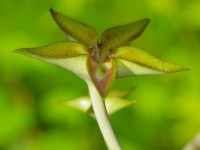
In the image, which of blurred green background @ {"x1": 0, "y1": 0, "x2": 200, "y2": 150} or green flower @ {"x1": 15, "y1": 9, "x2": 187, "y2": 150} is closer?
green flower @ {"x1": 15, "y1": 9, "x2": 187, "y2": 150}

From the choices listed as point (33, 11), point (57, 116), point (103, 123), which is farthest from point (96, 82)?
point (33, 11)

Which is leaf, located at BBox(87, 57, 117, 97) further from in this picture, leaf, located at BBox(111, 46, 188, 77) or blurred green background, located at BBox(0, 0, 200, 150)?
blurred green background, located at BBox(0, 0, 200, 150)

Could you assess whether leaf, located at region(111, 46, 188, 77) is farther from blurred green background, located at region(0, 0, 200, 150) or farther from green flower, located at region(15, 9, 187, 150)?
blurred green background, located at region(0, 0, 200, 150)

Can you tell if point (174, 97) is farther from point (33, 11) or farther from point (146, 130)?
point (33, 11)

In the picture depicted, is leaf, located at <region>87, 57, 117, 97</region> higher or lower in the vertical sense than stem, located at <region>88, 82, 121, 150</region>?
higher

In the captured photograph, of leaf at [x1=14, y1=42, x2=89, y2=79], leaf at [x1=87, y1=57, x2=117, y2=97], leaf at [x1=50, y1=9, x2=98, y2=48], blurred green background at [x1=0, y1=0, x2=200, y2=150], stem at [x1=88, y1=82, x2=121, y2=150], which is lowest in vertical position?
blurred green background at [x1=0, y1=0, x2=200, y2=150]

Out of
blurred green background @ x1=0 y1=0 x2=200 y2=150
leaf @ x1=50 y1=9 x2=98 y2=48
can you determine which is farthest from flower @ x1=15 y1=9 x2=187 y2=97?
blurred green background @ x1=0 y1=0 x2=200 y2=150

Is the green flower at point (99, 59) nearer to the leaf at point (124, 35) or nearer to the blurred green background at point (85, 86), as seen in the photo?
the leaf at point (124, 35)

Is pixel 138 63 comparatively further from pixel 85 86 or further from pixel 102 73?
pixel 85 86
